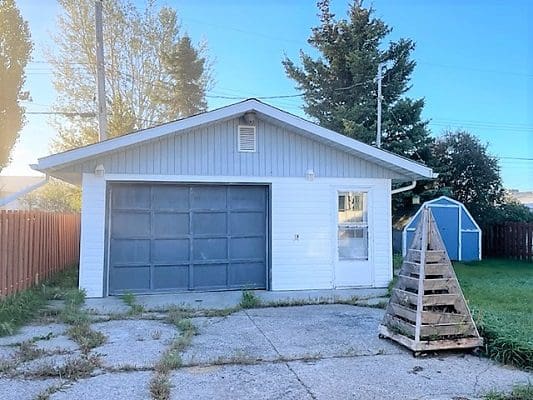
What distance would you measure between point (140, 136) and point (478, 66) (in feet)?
50.0

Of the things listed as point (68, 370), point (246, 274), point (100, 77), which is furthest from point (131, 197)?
point (100, 77)

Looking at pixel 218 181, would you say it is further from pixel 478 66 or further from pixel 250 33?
pixel 478 66

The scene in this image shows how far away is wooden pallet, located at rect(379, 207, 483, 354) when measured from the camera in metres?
4.58

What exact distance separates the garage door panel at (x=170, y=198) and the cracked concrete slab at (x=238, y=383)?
474cm

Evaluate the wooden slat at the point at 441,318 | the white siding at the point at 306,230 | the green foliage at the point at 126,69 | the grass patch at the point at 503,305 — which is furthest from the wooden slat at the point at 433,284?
the green foliage at the point at 126,69

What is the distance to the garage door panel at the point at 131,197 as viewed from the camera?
8281 mm

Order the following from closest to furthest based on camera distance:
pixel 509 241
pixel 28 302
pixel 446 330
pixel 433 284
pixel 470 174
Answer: pixel 446 330 → pixel 433 284 → pixel 28 302 → pixel 509 241 → pixel 470 174

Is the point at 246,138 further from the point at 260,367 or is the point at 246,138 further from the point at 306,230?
the point at 260,367

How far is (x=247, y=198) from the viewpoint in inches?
350

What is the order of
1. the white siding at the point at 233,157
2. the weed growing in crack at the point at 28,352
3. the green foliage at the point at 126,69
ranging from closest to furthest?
the weed growing in crack at the point at 28,352 → the white siding at the point at 233,157 → the green foliage at the point at 126,69

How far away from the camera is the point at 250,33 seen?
1728 centimetres

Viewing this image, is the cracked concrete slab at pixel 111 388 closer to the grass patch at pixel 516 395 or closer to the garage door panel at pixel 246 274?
the grass patch at pixel 516 395

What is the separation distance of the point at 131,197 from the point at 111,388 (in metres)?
5.14

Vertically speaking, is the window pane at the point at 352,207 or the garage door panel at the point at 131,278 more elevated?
the window pane at the point at 352,207
